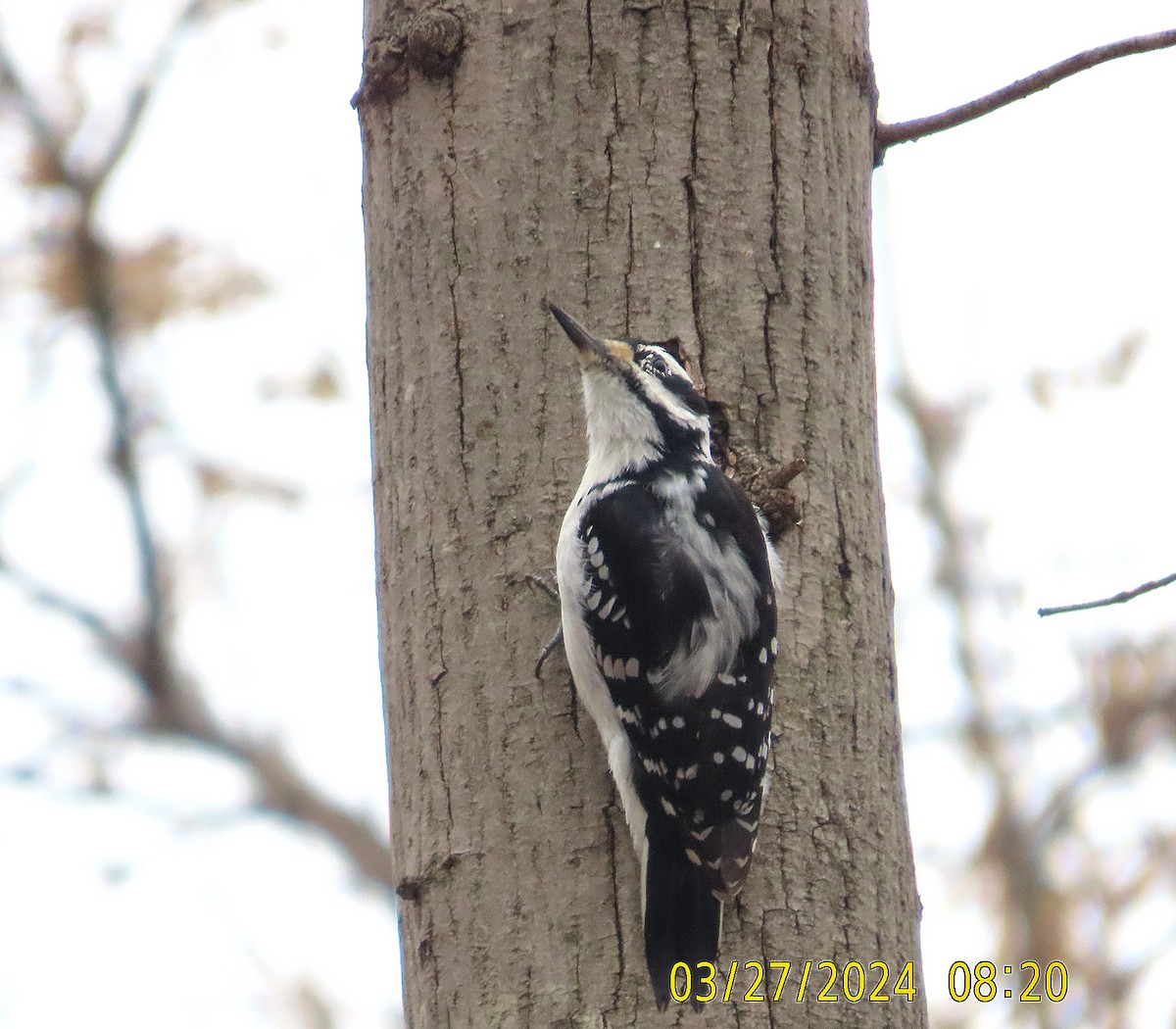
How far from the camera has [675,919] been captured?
2.62 metres

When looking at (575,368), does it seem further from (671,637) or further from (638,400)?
(671,637)

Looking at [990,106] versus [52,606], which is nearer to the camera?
[990,106]

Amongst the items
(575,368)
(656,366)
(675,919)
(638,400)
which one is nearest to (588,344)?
(575,368)

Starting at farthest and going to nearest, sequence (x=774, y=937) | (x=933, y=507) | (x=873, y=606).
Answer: (x=933, y=507)
(x=873, y=606)
(x=774, y=937)

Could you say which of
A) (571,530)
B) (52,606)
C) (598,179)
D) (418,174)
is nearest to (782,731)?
(571,530)

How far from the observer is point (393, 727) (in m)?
3.04

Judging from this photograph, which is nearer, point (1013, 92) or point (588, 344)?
point (588, 344)

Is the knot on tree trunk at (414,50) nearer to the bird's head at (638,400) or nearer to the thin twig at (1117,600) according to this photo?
the bird's head at (638,400)

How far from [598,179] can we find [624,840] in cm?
139

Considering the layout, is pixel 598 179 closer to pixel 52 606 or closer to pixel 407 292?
pixel 407 292

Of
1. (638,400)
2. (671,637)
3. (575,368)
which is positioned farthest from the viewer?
(638,400)

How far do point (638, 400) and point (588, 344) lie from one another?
34 cm

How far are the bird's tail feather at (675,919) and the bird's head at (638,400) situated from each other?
3.28 feet

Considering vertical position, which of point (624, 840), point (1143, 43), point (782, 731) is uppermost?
point (1143, 43)
